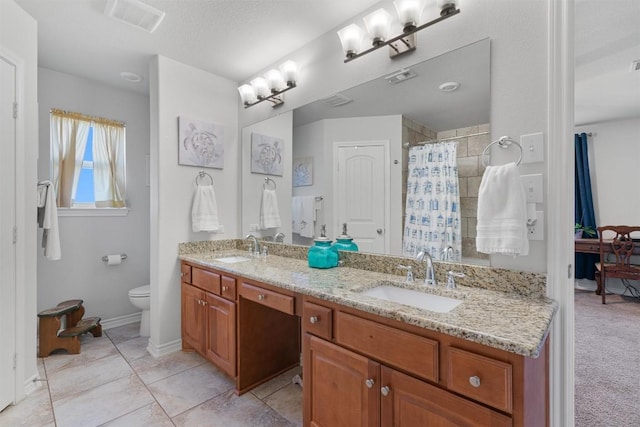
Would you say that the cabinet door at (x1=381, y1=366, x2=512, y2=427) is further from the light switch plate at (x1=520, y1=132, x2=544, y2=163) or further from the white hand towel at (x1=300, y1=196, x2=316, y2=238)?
the white hand towel at (x1=300, y1=196, x2=316, y2=238)

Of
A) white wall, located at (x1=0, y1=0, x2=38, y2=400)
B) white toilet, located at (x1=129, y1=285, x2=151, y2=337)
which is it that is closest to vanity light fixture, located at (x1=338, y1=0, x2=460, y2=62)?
white wall, located at (x1=0, y1=0, x2=38, y2=400)

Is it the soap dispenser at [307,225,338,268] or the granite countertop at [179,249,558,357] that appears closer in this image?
the granite countertop at [179,249,558,357]

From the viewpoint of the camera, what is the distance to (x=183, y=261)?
247cm

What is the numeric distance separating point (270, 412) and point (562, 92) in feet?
6.93

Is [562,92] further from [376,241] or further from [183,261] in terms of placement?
[183,261]

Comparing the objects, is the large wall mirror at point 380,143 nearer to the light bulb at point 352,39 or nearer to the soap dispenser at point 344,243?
the soap dispenser at point 344,243

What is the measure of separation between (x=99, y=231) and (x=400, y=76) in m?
3.03

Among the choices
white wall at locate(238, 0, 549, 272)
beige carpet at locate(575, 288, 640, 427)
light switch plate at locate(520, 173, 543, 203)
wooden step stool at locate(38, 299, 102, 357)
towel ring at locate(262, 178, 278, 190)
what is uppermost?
white wall at locate(238, 0, 549, 272)

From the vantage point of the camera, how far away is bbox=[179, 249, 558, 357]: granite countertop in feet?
2.91

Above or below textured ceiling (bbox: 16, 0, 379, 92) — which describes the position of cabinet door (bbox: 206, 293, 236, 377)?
below

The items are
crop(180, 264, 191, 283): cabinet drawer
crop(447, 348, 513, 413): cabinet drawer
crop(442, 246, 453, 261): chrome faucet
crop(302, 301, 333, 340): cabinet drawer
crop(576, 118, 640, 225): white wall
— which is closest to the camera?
crop(447, 348, 513, 413): cabinet drawer

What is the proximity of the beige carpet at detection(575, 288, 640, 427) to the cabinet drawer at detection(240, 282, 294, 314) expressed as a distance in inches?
68.9

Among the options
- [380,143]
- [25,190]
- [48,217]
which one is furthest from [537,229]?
[48,217]

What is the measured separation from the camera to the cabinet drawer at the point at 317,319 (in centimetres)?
132
